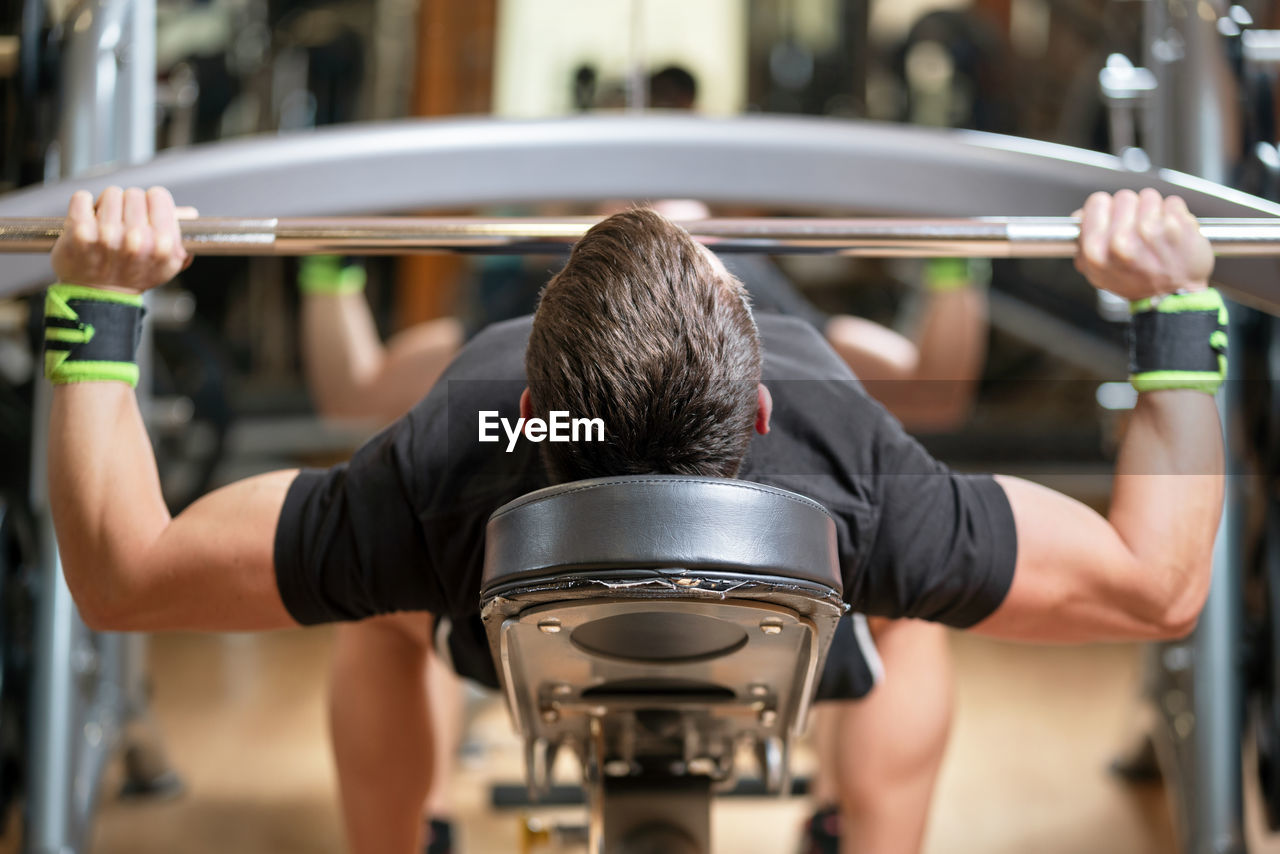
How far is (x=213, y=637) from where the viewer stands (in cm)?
257

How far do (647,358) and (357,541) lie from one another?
0.29 meters

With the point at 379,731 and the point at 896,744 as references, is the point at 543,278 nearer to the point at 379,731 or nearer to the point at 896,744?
A: the point at 379,731

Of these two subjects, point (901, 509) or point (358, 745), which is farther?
point (358, 745)

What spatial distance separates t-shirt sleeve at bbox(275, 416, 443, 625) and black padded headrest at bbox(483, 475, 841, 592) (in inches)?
7.4

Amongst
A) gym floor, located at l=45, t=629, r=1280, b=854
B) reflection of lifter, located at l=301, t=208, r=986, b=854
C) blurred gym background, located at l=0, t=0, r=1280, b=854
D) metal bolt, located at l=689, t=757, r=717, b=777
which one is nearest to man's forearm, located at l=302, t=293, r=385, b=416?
reflection of lifter, located at l=301, t=208, r=986, b=854

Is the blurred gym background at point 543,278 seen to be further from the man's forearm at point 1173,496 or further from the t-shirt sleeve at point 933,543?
the t-shirt sleeve at point 933,543

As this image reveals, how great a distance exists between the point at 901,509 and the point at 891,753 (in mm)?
435

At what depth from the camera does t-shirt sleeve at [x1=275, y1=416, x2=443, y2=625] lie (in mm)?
880

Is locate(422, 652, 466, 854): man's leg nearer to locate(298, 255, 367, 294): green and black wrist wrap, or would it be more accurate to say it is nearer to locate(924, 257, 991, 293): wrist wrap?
locate(298, 255, 367, 294): green and black wrist wrap

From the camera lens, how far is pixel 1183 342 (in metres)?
0.93

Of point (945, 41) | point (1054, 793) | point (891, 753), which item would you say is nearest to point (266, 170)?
point (891, 753)

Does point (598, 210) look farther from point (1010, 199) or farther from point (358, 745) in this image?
point (358, 745)

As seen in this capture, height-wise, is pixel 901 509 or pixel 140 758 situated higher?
pixel 901 509

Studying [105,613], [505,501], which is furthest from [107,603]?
[505,501]
